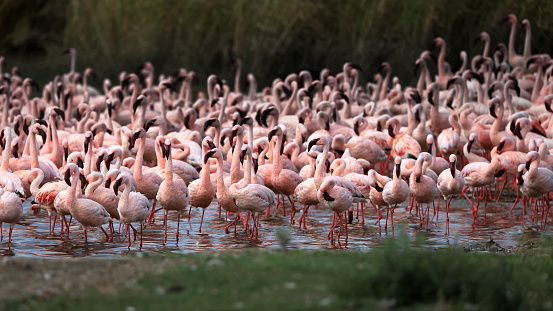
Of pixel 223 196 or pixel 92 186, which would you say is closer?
pixel 92 186

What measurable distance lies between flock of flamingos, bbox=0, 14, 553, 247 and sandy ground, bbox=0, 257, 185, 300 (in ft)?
10.4

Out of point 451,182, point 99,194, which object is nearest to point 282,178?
point 451,182

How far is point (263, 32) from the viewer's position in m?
25.7

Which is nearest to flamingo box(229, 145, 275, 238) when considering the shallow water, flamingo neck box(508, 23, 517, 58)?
the shallow water

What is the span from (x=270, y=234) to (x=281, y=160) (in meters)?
1.84

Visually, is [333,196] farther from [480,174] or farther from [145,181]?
[480,174]

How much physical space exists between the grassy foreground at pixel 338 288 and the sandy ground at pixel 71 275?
10 cm

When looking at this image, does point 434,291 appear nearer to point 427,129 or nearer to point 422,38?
point 427,129

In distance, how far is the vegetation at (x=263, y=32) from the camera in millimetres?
23781

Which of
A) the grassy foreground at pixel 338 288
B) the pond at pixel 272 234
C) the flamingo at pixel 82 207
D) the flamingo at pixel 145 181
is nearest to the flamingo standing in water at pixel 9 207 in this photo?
the pond at pixel 272 234

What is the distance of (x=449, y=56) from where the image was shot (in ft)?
80.9

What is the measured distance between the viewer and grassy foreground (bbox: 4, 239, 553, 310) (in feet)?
19.1

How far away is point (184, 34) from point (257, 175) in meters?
16.0

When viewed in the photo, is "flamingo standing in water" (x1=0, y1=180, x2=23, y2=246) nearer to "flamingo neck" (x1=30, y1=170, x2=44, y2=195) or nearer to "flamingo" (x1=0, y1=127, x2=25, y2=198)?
"flamingo" (x1=0, y1=127, x2=25, y2=198)
